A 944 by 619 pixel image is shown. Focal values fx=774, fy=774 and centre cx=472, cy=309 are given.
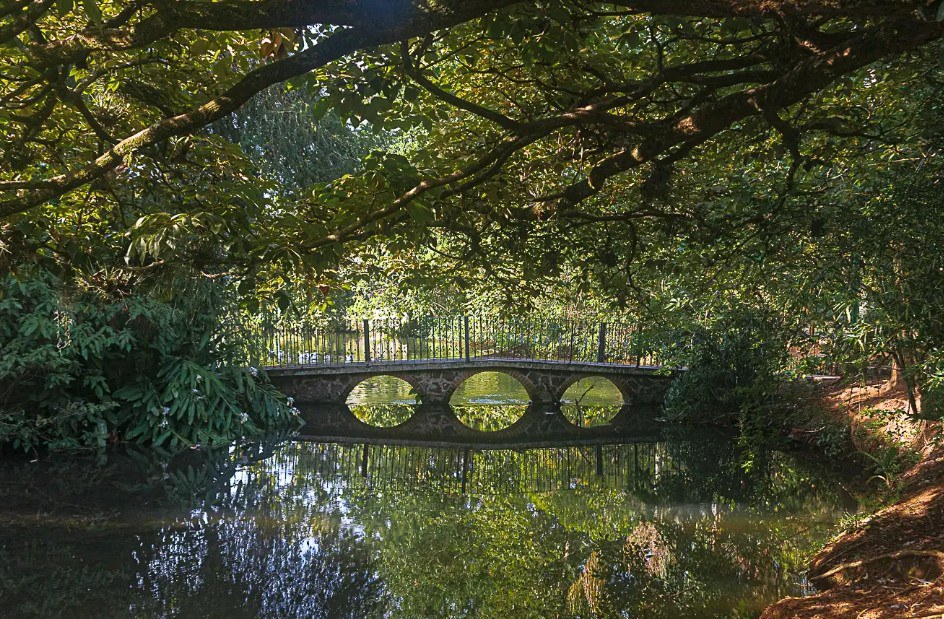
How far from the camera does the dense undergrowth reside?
10.6m

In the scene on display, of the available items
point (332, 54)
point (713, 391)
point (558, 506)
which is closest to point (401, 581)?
point (558, 506)

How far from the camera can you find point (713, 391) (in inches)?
536

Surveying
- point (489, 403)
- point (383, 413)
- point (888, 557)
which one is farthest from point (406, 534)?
point (489, 403)

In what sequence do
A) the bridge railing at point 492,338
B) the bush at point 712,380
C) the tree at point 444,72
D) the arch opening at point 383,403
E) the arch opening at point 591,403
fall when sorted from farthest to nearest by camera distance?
the bridge railing at point 492,338
the arch opening at point 383,403
the arch opening at point 591,403
the bush at point 712,380
the tree at point 444,72

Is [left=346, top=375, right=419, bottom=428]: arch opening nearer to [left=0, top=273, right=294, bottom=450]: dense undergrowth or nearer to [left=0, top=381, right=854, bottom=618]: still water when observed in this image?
[left=0, top=273, right=294, bottom=450]: dense undergrowth

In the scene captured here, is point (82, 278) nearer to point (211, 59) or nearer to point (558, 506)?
point (211, 59)

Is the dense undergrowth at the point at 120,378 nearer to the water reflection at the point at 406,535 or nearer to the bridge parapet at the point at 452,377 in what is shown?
the water reflection at the point at 406,535

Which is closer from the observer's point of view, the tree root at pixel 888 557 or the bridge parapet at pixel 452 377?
the tree root at pixel 888 557

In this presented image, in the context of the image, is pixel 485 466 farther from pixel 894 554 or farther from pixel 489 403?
pixel 894 554

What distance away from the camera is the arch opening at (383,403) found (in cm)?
1659

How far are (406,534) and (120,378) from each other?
22.6 ft

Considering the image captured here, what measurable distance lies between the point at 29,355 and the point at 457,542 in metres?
6.63

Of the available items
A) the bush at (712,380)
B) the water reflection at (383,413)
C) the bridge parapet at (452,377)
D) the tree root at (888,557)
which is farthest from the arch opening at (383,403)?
the tree root at (888,557)

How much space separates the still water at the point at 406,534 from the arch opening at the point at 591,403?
13.3ft
